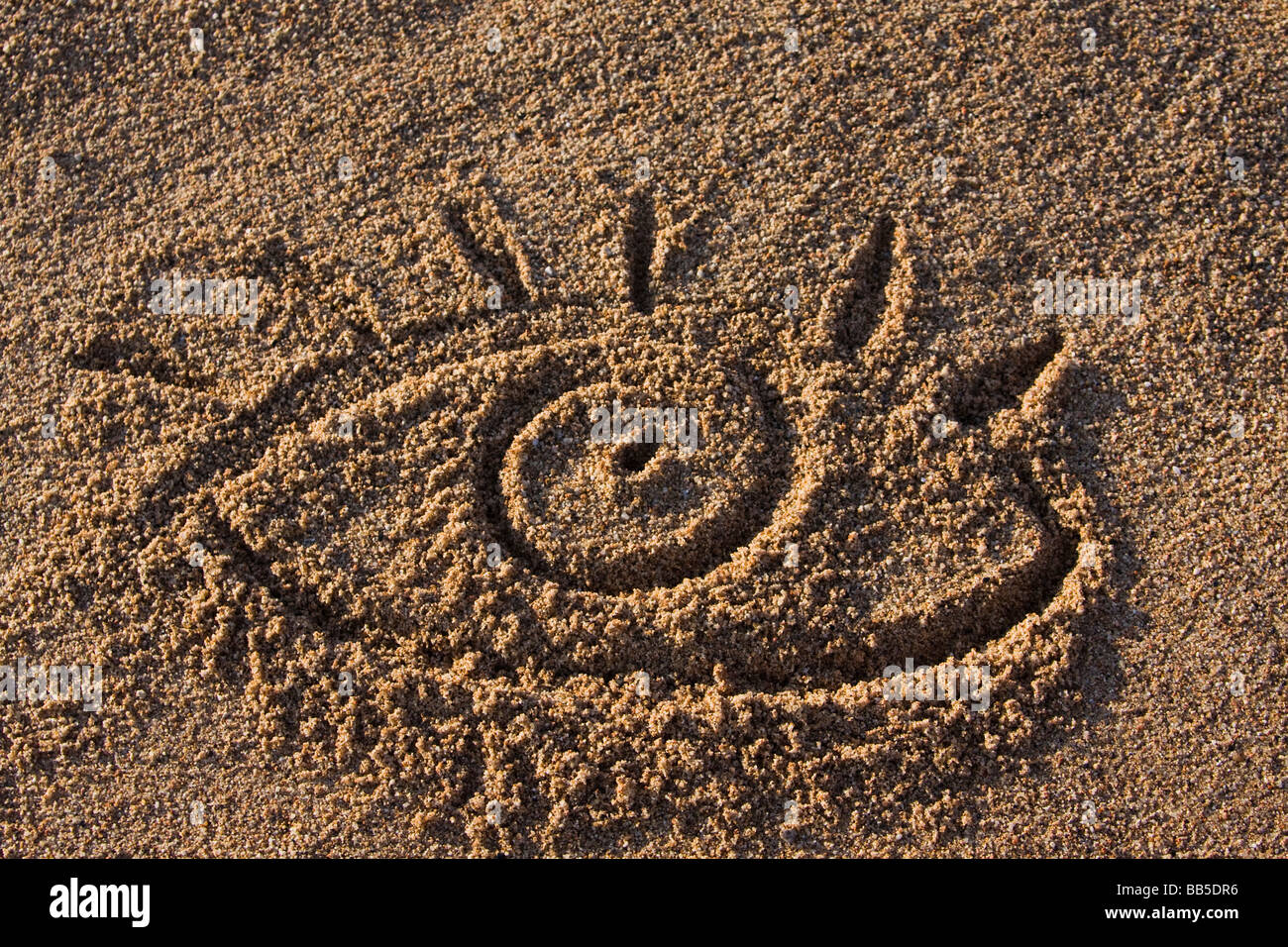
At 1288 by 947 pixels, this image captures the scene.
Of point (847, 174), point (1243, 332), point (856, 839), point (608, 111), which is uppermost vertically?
point (608, 111)

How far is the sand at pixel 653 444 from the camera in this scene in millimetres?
1959

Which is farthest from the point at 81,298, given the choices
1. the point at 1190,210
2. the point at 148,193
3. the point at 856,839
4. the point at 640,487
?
the point at 1190,210

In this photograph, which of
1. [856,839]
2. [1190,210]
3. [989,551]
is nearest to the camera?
[856,839]

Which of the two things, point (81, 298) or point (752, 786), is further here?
point (81, 298)

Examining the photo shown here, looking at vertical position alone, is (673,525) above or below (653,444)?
below

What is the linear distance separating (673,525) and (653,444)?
0.17 meters

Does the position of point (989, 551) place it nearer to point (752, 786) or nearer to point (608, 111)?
point (752, 786)

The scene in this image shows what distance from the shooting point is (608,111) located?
2373 millimetres

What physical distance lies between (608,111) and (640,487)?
0.87 metres

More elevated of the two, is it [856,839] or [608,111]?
[608,111]

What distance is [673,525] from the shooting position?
2064 mm

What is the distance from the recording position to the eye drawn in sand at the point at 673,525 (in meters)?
2.01

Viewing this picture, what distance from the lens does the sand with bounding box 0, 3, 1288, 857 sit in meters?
1.96

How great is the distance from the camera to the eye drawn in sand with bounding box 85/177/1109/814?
201cm
